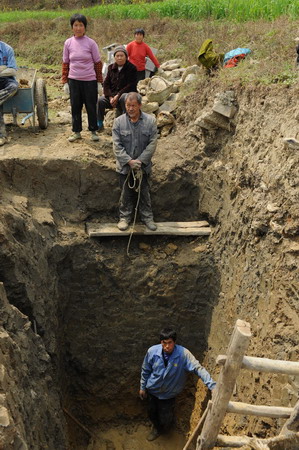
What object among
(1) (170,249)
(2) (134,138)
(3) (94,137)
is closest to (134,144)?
(2) (134,138)

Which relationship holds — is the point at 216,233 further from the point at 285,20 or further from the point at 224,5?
the point at 224,5

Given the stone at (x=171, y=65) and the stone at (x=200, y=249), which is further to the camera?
the stone at (x=171, y=65)

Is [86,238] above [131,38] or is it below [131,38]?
below

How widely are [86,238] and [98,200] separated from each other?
2.14ft

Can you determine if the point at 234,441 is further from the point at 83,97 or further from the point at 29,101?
the point at 29,101

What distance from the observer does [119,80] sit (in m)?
6.68

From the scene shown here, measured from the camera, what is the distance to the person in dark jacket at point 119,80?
6.45m

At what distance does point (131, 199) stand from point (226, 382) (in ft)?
11.5

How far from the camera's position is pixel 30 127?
7688mm

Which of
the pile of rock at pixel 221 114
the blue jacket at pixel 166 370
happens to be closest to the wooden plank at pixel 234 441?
the blue jacket at pixel 166 370

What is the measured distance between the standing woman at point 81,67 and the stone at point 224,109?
1.81 metres

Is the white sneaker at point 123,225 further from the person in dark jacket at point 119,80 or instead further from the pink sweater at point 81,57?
the pink sweater at point 81,57

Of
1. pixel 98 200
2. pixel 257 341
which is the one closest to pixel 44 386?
pixel 257 341

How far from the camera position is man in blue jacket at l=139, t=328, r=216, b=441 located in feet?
17.7
